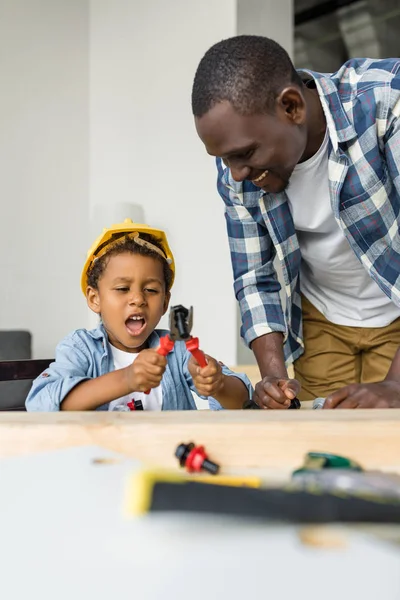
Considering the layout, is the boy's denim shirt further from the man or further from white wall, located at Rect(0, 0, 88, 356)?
white wall, located at Rect(0, 0, 88, 356)

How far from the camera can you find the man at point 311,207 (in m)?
1.10

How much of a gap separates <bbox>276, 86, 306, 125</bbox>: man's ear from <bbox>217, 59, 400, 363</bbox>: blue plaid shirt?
99mm

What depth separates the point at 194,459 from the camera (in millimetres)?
685

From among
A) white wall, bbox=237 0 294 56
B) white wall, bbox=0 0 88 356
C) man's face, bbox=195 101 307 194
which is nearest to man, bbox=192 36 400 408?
man's face, bbox=195 101 307 194

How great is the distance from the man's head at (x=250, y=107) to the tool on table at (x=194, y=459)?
0.57 meters

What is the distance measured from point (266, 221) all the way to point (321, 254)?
0.51 feet

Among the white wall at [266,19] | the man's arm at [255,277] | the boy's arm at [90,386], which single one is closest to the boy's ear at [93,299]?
the boy's arm at [90,386]

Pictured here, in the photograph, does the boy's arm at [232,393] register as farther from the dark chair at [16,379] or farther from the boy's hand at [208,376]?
the dark chair at [16,379]

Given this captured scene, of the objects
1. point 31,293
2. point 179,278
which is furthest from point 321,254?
point 31,293

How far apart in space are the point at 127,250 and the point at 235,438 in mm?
798

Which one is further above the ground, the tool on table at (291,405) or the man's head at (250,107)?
the man's head at (250,107)

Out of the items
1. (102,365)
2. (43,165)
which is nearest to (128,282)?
(102,365)

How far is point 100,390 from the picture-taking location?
1.19m

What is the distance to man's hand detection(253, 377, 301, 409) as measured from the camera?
3.76 feet
